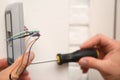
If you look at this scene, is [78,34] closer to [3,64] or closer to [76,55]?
[76,55]

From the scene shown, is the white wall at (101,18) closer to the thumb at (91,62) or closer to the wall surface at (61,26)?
the wall surface at (61,26)

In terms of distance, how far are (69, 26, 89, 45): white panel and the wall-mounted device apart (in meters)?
0.17

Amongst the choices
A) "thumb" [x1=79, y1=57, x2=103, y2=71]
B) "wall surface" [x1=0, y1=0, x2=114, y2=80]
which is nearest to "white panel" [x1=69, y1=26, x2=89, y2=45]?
"wall surface" [x1=0, y1=0, x2=114, y2=80]

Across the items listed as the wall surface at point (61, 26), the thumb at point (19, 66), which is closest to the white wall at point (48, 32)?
the wall surface at point (61, 26)

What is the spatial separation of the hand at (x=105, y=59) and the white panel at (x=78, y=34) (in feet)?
0.15

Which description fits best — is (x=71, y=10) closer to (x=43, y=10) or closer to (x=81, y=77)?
(x=43, y=10)

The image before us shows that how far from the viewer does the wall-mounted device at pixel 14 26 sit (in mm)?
506

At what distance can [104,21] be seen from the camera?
63 centimetres

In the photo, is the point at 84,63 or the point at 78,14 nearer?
the point at 84,63

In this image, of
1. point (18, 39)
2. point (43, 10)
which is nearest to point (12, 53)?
point (18, 39)

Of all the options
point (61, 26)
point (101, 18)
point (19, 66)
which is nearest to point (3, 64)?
point (19, 66)

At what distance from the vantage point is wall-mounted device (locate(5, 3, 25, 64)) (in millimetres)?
506

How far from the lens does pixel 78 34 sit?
63 cm

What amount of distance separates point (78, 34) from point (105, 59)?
0.42 feet
